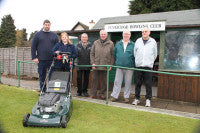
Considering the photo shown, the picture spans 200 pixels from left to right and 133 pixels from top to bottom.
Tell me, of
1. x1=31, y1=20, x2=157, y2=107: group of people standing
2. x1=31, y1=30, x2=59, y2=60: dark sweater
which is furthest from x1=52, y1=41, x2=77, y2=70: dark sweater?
x1=31, y1=30, x2=59, y2=60: dark sweater

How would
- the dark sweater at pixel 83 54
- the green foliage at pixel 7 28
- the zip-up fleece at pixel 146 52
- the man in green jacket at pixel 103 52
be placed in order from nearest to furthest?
the green foliage at pixel 7 28
the zip-up fleece at pixel 146 52
the man in green jacket at pixel 103 52
the dark sweater at pixel 83 54

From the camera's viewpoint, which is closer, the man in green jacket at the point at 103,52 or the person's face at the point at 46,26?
the person's face at the point at 46,26

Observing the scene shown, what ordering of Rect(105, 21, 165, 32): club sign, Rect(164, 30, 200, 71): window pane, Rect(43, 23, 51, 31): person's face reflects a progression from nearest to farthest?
Rect(43, 23, 51, 31): person's face
Rect(164, 30, 200, 71): window pane
Rect(105, 21, 165, 32): club sign

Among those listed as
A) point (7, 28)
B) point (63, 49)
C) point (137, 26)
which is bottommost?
point (63, 49)

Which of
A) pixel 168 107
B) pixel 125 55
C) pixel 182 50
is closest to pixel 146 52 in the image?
pixel 125 55

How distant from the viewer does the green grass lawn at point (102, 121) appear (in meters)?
3.04

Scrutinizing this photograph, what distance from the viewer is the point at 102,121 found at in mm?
3471

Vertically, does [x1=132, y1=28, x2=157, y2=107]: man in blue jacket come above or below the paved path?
above

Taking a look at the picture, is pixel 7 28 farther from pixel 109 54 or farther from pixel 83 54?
pixel 109 54

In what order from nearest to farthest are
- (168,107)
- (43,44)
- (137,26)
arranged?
(168,107) < (43,44) < (137,26)

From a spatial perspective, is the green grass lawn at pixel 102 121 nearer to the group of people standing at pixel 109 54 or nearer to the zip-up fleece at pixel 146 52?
the group of people standing at pixel 109 54

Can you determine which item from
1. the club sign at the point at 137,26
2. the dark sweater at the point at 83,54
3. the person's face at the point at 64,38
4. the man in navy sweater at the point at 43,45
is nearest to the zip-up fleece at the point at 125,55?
the dark sweater at the point at 83,54

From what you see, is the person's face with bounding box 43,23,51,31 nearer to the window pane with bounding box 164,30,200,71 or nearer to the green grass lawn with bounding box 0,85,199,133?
the green grass lawn with bounding box 0,85,199,133

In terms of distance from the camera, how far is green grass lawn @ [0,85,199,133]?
304 centimetres
